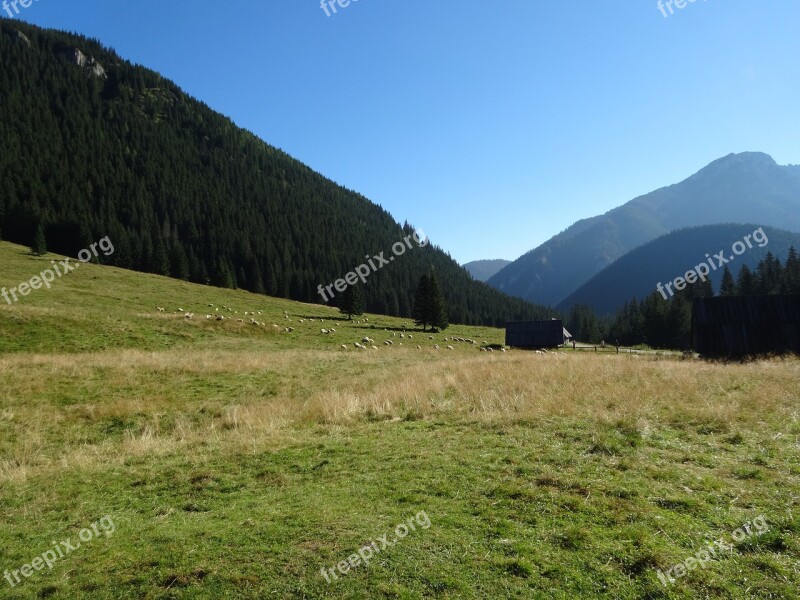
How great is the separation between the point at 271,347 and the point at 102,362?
48.4ft

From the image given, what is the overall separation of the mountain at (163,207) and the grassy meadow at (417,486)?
3500 inches

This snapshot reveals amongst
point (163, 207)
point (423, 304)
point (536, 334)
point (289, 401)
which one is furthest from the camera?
point (163, 207)

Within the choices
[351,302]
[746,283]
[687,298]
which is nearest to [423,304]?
[351,302]

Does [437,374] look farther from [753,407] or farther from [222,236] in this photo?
[222,236]

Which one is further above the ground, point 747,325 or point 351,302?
point 351,302

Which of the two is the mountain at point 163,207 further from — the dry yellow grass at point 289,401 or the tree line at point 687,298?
the dry yellow grass at point 289,401

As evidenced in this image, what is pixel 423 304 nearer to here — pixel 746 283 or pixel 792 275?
pixel 746 283

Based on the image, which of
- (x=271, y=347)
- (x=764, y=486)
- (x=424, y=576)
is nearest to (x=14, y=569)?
(x=424, y=576)

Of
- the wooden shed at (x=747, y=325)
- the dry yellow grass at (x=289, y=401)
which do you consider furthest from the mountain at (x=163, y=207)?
the wooden shed at (x=747, y=325)

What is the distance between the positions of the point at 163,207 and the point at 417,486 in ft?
543

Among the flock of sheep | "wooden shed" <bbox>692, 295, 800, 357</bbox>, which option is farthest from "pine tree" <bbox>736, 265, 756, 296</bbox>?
the flock of sheep

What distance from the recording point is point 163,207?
143125mm

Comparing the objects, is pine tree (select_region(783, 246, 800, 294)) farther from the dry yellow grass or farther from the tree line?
the dry yellow grass

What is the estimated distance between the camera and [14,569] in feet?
16.6
